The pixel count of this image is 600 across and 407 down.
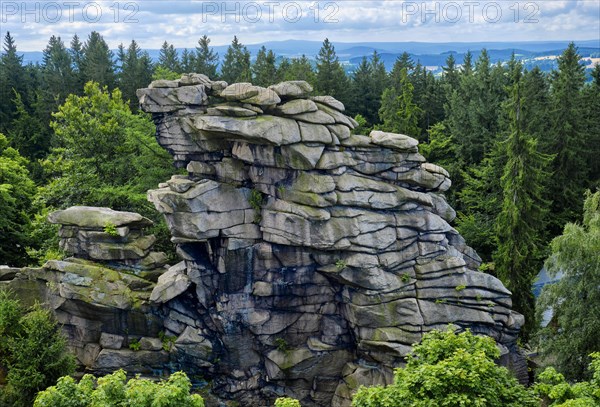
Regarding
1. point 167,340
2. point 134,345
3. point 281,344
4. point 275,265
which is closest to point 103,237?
point 134,345

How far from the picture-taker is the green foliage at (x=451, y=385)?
53.6 ft

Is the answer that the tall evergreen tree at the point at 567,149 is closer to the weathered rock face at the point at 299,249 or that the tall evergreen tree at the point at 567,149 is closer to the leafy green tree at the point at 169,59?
the weathered rock face at the point at 299,249

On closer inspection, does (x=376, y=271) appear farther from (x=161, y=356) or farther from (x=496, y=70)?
(x=496, y=70)

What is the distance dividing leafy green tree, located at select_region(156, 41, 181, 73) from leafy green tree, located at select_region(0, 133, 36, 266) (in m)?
25.7

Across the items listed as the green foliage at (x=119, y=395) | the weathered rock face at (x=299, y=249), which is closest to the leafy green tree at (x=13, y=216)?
the weathered rock face at (x=299, y=249)

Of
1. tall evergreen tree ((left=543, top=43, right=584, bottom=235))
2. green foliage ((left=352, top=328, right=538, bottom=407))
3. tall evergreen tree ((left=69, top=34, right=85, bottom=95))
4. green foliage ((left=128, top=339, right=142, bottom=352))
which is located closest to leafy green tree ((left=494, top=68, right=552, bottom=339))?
tall evergreen tree ((left=543, top=43, right=584, bottom=235))

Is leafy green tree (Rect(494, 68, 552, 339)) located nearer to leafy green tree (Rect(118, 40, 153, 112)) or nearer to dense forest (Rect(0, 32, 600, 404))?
dense forest (Rect(0, 32, 600, 404))

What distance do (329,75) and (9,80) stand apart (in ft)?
105

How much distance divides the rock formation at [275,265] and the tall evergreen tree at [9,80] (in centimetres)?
3210

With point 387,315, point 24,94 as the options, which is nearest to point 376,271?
point 387,315

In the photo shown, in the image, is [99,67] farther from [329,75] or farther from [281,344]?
[281,344]

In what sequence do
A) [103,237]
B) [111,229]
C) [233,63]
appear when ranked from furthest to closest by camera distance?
[233,63]
[103,237]
[111,229]

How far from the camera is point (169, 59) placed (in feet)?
205

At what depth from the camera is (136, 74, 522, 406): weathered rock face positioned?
25.7 m
